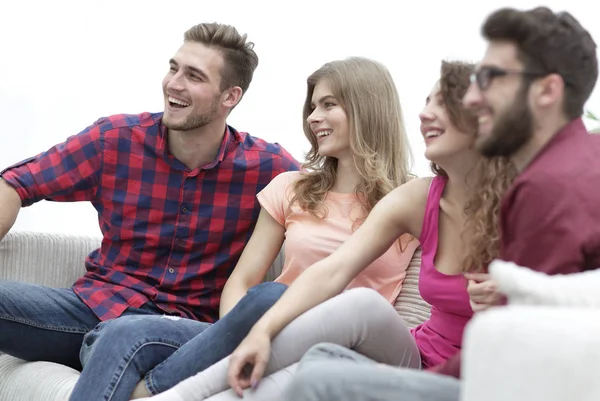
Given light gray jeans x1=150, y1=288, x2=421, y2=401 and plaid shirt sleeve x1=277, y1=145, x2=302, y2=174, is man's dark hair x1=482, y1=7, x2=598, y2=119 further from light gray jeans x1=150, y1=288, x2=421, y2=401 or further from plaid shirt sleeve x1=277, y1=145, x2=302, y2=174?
plaid shirt sleeve x1=277, y1=145, x2=302, y2=174

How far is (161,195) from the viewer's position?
240 cm

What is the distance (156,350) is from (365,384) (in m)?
0.77

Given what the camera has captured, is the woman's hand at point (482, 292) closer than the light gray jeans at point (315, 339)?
Yes

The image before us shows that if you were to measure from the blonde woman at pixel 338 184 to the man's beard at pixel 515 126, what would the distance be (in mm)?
817

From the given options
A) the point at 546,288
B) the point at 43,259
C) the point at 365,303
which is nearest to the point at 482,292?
the point at 365,303

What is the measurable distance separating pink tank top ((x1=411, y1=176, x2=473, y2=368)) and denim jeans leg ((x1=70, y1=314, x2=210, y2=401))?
0.51m

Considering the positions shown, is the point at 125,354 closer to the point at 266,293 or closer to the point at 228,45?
the point at 266,293

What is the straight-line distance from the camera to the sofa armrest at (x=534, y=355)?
877 millimetres

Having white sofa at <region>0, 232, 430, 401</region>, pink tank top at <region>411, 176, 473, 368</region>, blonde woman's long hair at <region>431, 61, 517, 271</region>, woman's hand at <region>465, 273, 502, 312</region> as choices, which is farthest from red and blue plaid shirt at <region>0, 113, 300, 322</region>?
woman's hand at <region>465, 273, 502, 312</region>

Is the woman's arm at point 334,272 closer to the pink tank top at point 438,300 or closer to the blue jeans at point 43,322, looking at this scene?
the pink tank top at point 438,300

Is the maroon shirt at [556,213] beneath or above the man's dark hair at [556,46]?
beneath

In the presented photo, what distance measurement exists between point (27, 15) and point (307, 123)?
157cm

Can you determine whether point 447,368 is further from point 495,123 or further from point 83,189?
point 83,189

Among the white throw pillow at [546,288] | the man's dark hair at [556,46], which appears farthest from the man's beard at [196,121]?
the white throw pillow at [546,288]
